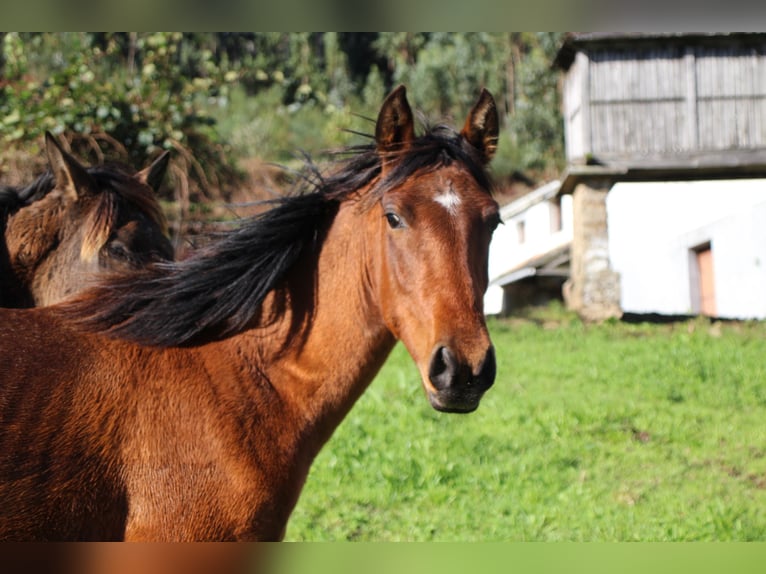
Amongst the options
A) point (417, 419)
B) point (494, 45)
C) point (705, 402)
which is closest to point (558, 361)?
point (705, 402)

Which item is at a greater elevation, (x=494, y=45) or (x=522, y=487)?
(x=494, y=45)

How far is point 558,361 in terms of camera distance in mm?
9234

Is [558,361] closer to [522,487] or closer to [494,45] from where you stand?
[522,487]

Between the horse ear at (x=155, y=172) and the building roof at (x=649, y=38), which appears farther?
the building roof at (x=649, y=38)

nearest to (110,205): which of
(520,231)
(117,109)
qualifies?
(117,109)

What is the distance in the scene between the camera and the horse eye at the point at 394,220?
2639 mm

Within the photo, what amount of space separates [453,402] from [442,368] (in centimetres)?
11

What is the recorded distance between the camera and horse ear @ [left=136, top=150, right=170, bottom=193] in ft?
14.7

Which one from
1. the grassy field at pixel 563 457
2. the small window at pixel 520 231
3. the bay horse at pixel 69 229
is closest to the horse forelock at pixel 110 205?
the bay horse at pixel 69 229

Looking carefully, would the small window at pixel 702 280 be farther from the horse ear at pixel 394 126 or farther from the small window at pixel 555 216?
the horse ear at pixel 394 126

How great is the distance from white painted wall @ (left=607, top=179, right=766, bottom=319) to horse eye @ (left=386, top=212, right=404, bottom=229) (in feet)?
38.7

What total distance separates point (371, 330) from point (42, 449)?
1.14 meters

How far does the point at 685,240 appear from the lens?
50.4 feet

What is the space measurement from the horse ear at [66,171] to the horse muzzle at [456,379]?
251cm
